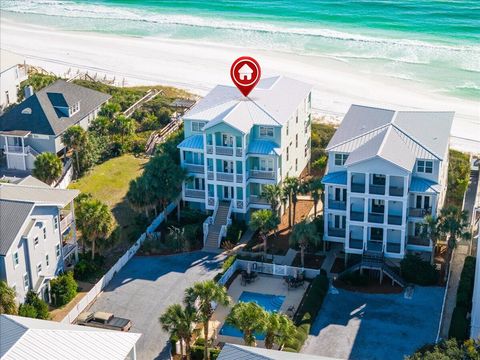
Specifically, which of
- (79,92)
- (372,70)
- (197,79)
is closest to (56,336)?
(79,92)

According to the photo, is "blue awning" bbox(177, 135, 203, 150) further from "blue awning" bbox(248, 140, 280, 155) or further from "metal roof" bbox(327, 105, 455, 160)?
"metal roof" bbox(327, 105, 455, 160)

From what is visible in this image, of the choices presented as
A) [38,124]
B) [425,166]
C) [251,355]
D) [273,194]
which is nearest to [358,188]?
[425,166]

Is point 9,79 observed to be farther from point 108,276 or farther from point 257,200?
point 108,276

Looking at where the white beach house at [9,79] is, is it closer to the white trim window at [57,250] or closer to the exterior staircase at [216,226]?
the exterior staircase at [216,226]

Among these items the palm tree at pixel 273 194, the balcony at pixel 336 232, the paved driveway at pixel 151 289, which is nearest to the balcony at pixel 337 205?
the balcony at pixel 336 232

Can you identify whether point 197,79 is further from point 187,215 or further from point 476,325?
point 476,325
